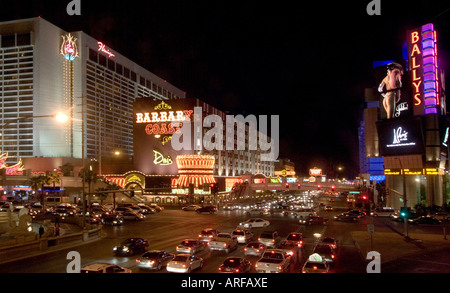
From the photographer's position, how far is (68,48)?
11900cm

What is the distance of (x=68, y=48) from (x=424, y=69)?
10546 cm

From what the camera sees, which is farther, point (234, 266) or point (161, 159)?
point (161, 159)

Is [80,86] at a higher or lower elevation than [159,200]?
higher

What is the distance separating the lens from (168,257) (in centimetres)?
2253

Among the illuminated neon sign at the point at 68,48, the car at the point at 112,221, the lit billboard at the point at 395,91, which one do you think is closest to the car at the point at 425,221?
the lit billboard at the point at 395,91

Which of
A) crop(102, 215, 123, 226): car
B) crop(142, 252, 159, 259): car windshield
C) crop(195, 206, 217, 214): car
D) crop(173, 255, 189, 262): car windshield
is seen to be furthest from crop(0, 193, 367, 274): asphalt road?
crop(195, 206, 217, 214): car

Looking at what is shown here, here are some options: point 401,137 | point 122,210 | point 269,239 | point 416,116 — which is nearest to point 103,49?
point 122,210

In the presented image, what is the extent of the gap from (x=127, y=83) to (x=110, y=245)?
13415cm

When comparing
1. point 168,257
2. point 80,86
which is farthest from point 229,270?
point 80,86

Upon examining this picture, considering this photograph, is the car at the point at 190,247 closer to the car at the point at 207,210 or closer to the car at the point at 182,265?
the car at the point at 182,265

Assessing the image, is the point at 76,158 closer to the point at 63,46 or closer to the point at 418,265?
the point at 63,46

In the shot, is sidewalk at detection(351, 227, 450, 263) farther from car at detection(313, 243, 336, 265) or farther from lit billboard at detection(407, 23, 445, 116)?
lit billboard at detection(407, 23, 445, 116)

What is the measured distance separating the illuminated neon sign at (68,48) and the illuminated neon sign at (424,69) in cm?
10176

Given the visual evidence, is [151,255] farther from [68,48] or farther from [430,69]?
[68,48]
